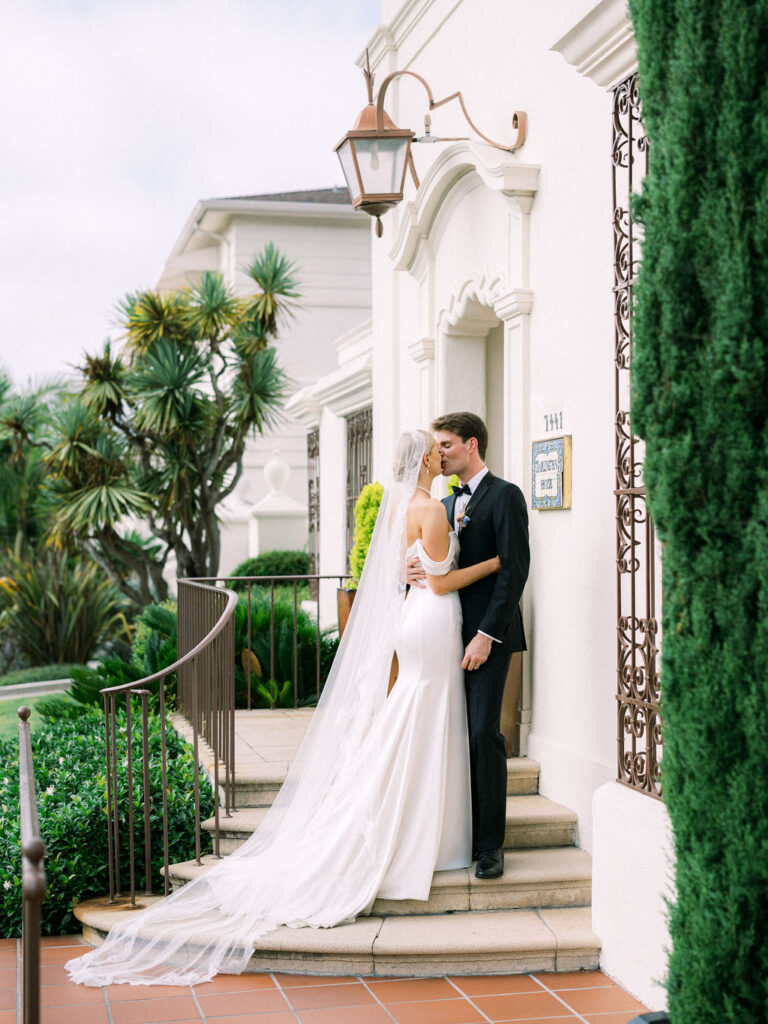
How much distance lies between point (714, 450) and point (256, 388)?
42.2ft

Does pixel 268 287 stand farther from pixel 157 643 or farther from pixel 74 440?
pixel 157 643

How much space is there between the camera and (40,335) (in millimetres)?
39188

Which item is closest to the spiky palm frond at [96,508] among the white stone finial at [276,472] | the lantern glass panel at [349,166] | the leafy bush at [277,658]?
the white stone finial at [276,472]

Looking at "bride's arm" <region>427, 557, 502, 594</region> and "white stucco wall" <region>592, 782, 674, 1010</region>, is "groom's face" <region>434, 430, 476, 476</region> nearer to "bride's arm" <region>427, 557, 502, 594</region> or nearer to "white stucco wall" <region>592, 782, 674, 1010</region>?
"bride's arm" <region>427, 557, 502, 594</region>

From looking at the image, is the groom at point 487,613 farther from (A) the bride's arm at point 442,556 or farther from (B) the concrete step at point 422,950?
(B) the concrete step at point 422,950

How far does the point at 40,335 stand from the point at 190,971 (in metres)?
37.4

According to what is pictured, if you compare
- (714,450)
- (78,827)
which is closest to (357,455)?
(78,827)

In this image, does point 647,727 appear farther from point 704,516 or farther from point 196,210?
point 196,210

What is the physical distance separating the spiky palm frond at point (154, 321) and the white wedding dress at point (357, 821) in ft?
35.6

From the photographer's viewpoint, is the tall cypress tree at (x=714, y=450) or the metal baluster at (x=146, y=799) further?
the metal baluster at (x=146, y=799)

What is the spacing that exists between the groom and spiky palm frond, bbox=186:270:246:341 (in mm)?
10434

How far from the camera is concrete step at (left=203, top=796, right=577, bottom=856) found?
5.53m

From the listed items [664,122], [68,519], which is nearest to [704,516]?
[664,122]

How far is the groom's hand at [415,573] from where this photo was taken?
5211 millimetres
